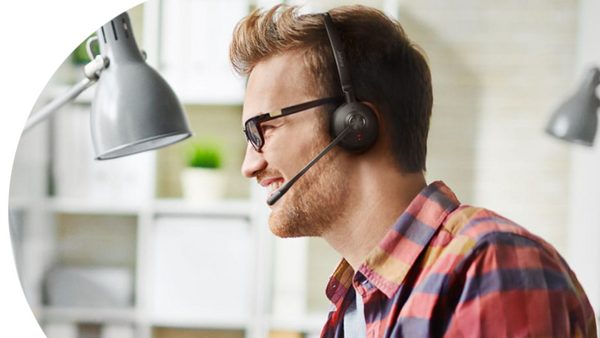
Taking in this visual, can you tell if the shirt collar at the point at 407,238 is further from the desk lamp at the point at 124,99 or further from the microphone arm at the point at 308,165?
the desk lamp at the point at 124,99

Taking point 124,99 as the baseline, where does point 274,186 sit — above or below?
below

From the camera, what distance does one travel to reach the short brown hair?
0.76m

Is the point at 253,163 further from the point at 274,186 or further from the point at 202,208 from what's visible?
the point at 202,208

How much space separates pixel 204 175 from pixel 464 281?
152 cm

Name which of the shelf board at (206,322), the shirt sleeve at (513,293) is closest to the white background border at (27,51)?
the shirt sleeve at (513,293)

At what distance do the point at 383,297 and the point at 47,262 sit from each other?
1.84m

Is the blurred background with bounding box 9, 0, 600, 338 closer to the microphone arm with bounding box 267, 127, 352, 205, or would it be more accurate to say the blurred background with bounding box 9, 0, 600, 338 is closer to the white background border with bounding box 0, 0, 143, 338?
the white background border with bounding box 0, 0, 143, 338

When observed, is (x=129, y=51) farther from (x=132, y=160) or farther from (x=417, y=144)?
(x=132, y=160)

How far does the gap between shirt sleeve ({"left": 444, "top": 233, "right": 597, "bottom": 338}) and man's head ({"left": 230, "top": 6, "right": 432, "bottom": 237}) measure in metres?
0.22

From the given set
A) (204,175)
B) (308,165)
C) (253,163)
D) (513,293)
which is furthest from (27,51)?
(204,175)

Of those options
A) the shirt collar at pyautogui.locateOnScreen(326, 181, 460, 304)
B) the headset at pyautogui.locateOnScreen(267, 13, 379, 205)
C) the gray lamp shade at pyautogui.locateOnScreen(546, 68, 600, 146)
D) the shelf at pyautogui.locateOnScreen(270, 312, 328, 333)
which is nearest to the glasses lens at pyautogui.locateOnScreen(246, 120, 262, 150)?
the headset at pyautogui.locateOnScreen(267, 13, 379, 205)

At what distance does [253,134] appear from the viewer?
79 centimetres

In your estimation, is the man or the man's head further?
the man's head

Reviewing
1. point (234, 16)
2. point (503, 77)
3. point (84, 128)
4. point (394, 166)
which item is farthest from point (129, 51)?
point (503, 77)
